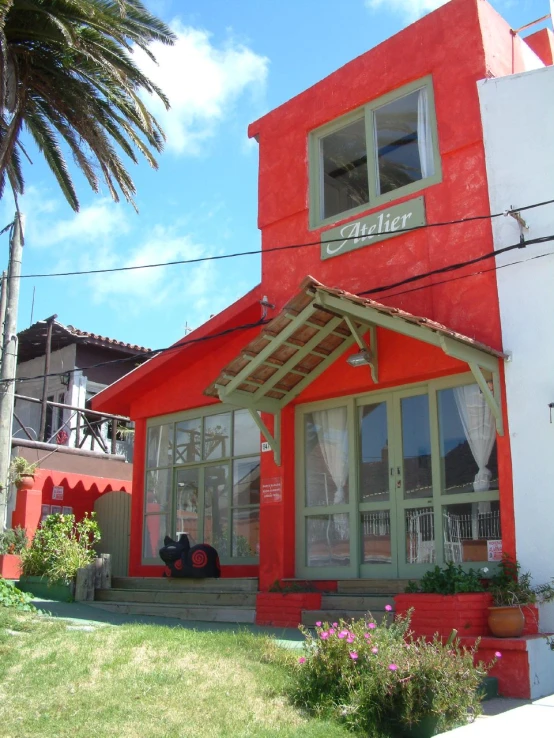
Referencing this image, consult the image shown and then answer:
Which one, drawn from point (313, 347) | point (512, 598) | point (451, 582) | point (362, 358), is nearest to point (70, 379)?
point (313, 347)

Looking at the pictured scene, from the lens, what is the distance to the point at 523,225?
889cm

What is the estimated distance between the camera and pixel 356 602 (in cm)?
909

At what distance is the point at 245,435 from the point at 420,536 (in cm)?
381

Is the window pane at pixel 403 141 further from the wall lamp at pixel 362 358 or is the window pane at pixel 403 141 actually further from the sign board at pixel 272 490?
the sign board at pixel 272 490

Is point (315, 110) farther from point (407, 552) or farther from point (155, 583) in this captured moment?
point (155, 583)

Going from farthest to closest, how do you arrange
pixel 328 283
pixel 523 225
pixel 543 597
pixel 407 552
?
pixel 328 283
pixel 407 552
pixel 523 225
pixel 543 597

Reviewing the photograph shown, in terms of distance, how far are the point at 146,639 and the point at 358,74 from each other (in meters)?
8.12

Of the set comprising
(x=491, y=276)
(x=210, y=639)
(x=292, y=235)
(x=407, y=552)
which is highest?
(x=292, y=235)

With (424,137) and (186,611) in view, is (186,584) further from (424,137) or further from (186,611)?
(424,137)

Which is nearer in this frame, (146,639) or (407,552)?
(146,639)

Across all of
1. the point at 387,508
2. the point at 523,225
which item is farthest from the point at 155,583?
the point at 523,225

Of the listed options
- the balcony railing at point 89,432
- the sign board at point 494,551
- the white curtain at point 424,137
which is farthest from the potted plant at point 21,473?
the sign board at point 494,551

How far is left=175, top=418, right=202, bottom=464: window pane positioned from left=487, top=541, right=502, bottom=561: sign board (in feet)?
18.6

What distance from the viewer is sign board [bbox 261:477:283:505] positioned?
10.8 m
